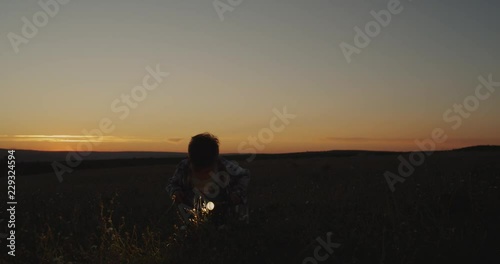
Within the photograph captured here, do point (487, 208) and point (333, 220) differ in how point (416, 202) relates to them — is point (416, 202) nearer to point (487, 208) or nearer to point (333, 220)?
point (487, 208)

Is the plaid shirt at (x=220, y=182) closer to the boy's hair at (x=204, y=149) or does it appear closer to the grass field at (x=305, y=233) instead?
the boy's hair at (x=204, y=149)

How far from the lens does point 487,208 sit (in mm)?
7125

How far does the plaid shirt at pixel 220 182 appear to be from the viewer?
21.0 ft

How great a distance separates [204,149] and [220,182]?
621 mm

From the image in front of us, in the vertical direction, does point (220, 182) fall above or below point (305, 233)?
above

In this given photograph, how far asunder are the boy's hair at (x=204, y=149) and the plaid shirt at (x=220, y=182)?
1.01 feet

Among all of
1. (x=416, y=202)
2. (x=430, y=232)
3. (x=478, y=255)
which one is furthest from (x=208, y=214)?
(x=416, y=202)

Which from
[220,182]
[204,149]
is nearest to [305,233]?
[220,182]

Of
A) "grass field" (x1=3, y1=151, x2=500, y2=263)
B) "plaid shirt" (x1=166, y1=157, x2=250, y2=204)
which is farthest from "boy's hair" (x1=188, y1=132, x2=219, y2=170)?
"grass field" (x1=3, y1=151, x2=500, y2=263)

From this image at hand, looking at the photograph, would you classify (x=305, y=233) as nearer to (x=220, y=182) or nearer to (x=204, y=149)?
(x=220, y=182)

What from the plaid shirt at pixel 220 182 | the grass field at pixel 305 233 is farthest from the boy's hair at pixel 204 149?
the grass field at pixel 305 233

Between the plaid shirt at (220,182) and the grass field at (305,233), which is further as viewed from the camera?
the plaid shirt at (220,182)

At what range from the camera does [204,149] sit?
6203 mm

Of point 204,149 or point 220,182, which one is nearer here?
point 204,149
